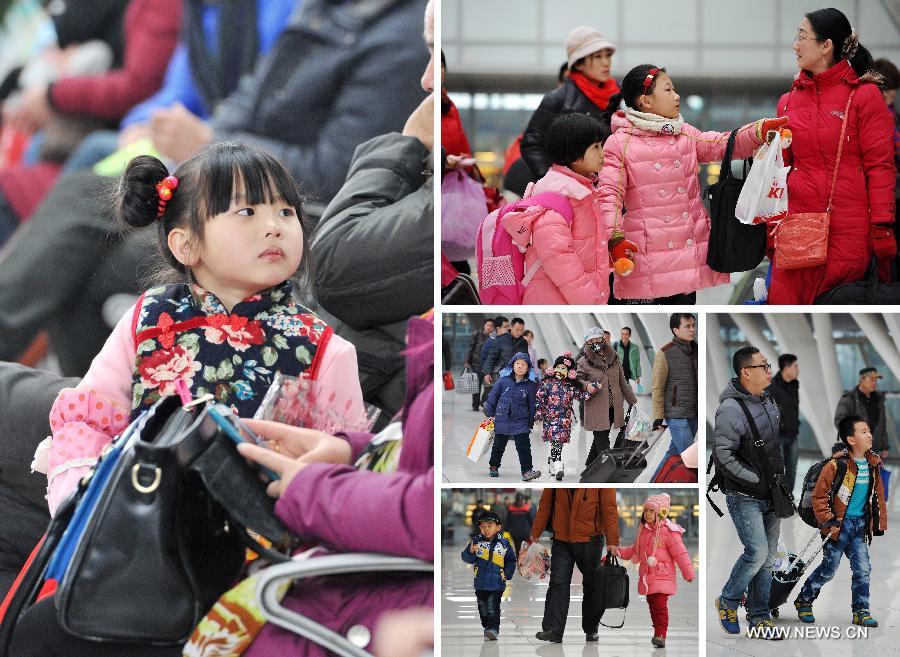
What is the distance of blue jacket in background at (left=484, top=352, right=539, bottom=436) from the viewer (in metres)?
3.88

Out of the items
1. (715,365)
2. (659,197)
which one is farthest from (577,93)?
(715,365)

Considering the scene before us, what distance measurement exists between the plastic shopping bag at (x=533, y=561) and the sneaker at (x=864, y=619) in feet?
4.70

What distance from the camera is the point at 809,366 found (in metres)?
7.35

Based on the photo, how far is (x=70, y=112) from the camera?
388cm

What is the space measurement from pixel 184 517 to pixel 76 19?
1.60 metres

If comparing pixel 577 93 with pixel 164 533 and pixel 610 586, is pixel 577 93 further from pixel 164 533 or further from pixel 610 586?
pixel 164 533

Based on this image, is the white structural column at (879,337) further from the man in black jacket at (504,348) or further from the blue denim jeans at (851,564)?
the man in black jacket at (504,348)

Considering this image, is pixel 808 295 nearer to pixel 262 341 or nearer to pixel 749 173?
pixel 749 173

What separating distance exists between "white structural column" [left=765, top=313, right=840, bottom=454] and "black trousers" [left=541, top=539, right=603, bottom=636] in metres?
2.30

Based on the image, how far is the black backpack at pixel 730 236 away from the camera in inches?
173

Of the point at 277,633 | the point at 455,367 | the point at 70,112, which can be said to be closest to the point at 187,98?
the point at 70,112

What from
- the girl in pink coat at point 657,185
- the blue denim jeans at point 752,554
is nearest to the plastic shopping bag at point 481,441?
the girl in pink coat at point 657,185

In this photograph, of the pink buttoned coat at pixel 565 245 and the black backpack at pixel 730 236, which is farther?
the black backpack at pixel 730 236

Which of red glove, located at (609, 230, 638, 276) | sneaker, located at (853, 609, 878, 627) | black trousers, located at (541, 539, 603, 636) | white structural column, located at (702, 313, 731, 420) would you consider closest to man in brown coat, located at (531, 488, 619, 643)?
black trousers, located at (541, 539, 603, 636)
